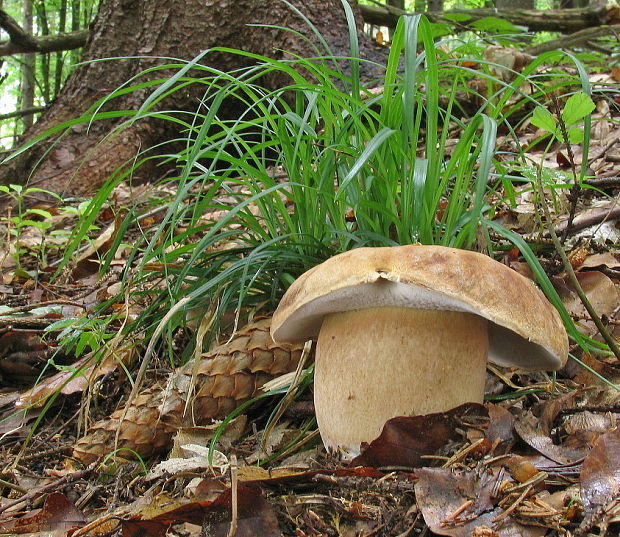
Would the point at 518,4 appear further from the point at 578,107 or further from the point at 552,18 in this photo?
the point at 578,107

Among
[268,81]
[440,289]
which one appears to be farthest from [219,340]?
[268,81]

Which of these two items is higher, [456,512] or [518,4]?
[518,4]

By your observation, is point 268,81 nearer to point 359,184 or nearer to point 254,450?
point 359,184

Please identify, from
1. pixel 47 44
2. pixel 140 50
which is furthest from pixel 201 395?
pixel 47 44

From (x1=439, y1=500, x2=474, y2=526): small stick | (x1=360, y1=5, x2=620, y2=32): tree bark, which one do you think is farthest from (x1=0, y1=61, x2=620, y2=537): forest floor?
(x1=360, y1=5, x2=620, y2=32): tree bark

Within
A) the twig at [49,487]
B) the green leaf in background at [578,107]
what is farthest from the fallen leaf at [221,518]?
the green leaf in background at [578,107]

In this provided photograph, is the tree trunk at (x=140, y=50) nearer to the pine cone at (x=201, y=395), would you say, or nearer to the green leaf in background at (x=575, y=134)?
the green leaf in background at (x=575, y=134)
